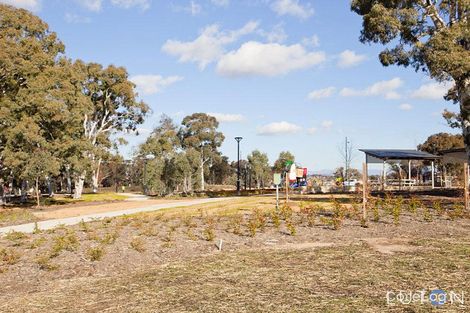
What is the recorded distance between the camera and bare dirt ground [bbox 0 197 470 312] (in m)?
5.57

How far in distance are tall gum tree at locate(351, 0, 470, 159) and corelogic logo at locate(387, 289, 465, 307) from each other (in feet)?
46.8

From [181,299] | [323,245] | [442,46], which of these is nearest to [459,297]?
[181,299]

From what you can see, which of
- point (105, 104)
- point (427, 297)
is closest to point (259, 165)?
point (105, 104)

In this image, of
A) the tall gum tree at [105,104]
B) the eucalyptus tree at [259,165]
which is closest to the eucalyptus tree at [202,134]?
the eucalyptus tree at [259,165]

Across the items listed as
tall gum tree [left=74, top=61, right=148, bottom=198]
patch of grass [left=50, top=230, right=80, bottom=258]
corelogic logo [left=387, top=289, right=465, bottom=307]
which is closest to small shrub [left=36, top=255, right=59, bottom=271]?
patch of grass [left=50, top=230, right=80, bottom=258]

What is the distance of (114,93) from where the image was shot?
42219mm

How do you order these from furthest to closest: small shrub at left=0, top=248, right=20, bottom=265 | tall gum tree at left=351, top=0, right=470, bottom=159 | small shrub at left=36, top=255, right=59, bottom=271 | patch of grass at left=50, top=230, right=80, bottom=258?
tall gum tree at left=351, top=0, right=470, bottom=159, patch of grass at left=50, top=230, right=80, bottom=258, small shrub at left=0, top=248, right=20, bottom=265, small shrub at left=36, top=255, right=59, bottom=271

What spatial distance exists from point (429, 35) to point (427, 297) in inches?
705

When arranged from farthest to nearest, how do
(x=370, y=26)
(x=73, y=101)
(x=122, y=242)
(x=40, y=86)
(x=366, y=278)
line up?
(x=73, y=101) → (x=40, y=86) → (x=370, y=26) → (x=122, y=242) → (x=366, y=278)

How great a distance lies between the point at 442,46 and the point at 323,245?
12281 millimetres

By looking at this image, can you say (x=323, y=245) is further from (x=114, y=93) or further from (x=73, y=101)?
(x=114, y=93)

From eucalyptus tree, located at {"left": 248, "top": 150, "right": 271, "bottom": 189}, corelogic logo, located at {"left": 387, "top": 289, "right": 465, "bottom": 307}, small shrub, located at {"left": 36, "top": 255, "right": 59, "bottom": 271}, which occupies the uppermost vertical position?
eucalyptus tree, located at {"left": 248, "top": 150, "right": 271, "bottom": 189}

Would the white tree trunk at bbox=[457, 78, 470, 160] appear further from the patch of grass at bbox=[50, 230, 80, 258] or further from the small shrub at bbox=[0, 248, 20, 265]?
the small shrub at bbox=[0, 248, 20, 265]

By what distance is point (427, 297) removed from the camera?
5.38 meters
